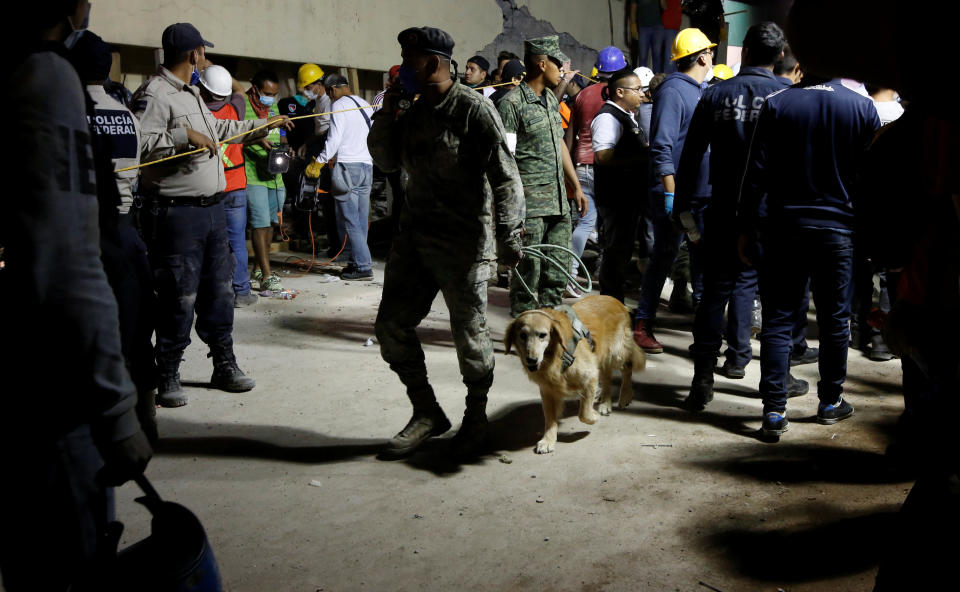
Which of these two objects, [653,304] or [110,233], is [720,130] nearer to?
[653,304]

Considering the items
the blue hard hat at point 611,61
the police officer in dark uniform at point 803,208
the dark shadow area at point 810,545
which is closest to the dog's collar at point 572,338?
the police officer in dark uniform at point 803,208

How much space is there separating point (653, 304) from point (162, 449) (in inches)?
148

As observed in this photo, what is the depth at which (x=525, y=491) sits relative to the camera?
3852 mm

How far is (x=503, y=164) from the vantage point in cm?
396

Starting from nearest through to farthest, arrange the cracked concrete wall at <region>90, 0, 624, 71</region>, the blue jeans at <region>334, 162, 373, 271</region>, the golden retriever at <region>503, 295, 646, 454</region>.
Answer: the golden retriever at <region>503, 295, 646, 454</region>, the blue jeans at <region>334, 162, 373, 271</region>, the cracked concrete wall at <region>90, 0, 624, 71</region>

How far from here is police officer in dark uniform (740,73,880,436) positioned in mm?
4262

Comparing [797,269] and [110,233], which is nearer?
[110,233]

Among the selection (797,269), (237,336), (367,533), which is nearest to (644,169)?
(797,269)

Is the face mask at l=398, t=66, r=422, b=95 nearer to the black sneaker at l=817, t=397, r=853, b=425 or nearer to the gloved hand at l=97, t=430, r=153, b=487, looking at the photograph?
the gloved hand at l=97, t=430, r=153, b=487

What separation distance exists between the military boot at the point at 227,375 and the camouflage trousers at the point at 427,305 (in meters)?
1.58

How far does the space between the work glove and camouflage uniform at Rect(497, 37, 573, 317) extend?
1.72m

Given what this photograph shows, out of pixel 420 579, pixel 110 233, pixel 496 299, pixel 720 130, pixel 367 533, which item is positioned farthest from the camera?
pixel 496 299

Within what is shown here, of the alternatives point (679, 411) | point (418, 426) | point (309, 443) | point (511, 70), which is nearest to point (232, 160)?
point (511, 70)

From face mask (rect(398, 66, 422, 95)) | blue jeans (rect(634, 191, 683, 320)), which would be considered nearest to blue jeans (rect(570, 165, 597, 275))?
blue jeans (rect(634, 191, 683, 320))
